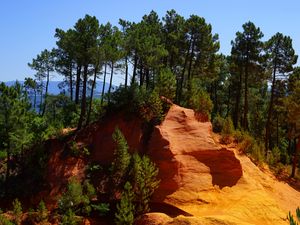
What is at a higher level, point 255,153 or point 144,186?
point 255,153

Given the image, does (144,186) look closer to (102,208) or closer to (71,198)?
(102,208)

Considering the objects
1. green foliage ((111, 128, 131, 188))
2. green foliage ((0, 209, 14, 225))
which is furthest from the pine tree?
green foliage ((0, 209, 14, 225))

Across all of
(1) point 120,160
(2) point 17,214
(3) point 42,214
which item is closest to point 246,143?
(1) point 120,160

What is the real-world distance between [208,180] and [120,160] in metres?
5.42

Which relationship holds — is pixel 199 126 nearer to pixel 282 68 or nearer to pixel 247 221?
pixel 247 221

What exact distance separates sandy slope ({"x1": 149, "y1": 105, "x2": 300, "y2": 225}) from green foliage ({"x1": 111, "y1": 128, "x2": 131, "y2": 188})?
1972mm

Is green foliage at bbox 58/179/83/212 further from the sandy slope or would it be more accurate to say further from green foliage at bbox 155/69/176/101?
green foliage at bbox 155/69/176/101

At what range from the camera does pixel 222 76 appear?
5400 cm

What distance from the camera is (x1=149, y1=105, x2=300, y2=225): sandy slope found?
20686 mm

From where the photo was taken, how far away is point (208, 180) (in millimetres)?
22781

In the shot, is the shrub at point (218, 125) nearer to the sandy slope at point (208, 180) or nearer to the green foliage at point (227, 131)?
the green foliage at point (227, 131)

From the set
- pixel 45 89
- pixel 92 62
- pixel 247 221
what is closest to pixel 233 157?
pixel 247 221

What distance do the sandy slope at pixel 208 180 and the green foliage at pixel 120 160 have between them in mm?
1972

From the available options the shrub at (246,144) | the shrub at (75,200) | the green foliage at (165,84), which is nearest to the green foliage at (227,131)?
the shrub at (246,144)
